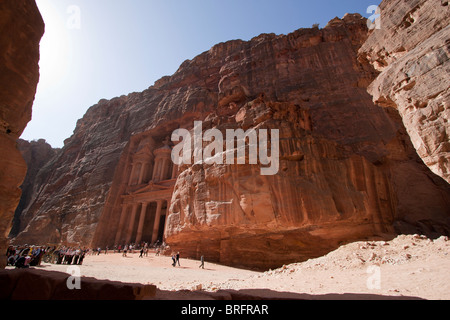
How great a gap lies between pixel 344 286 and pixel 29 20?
10.8 metres

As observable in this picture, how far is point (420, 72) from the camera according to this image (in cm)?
583

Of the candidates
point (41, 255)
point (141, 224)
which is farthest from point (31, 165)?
point (41, 255)

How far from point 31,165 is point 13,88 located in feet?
209

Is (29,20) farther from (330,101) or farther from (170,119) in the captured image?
(170,119)

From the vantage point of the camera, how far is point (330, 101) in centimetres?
2720

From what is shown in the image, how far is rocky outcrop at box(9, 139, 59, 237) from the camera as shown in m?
48.0

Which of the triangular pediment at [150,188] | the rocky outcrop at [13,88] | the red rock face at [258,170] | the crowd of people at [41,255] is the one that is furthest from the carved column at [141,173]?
the rocky outcrop at [13,88]

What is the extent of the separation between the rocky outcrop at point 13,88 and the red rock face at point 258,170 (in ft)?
34.2

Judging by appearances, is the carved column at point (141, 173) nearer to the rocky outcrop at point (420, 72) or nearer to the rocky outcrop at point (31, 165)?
the rocky outcrop at point (31, 165)

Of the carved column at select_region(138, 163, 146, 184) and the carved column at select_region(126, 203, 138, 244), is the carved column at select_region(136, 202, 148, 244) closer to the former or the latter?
the carved column at select_region(126, 203, 138, 244)

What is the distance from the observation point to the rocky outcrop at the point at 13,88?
5781mm

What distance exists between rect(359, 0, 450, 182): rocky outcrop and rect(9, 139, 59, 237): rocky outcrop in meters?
55.2

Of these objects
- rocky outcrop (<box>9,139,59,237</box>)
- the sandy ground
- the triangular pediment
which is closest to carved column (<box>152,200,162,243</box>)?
the triangular pediment
